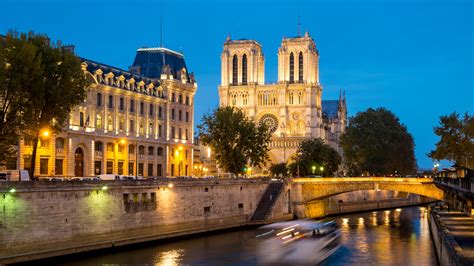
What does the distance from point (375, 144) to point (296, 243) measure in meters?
71.8

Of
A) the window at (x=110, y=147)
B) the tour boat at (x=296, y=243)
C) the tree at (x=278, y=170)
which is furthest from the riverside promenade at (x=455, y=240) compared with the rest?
the tree at (x=278, y=170)

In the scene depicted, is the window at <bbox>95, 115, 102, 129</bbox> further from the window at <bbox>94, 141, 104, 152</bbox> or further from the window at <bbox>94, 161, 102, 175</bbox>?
the window at <bbox>94, 161, 102, 175</bbox>

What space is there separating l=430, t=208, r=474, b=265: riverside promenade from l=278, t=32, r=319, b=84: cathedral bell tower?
86659mm

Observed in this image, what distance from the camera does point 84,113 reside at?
8719 cm

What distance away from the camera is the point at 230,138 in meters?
97.0

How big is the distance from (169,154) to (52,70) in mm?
48274

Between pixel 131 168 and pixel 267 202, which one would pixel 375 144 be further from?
pixel 131 168

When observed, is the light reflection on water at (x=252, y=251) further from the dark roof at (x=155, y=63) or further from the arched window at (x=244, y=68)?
the arched window at (x=244, y=68)

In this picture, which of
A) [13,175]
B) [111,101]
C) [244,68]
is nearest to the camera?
[13,175]

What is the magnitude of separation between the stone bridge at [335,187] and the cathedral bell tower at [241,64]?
227 feet

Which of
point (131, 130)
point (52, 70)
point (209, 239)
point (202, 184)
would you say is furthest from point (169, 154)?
point (52, 70)

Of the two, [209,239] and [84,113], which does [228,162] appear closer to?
[84,113]

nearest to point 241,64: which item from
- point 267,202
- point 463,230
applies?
point 267,202

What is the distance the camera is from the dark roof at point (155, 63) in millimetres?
109562
